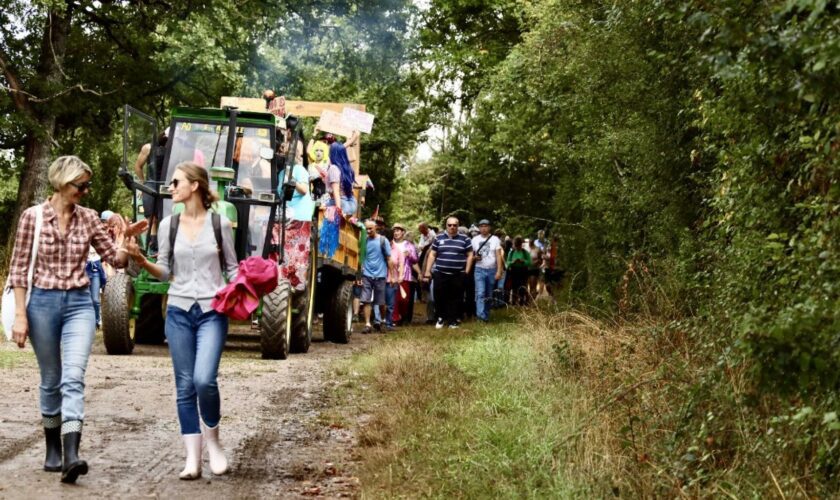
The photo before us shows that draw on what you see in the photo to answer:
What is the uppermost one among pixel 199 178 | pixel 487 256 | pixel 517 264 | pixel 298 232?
pixel 199 178

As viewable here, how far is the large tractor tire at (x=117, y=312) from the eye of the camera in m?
14.4

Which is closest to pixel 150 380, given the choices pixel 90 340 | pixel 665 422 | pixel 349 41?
pixel 90 340

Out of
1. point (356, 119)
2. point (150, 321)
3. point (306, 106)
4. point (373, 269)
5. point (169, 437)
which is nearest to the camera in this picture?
point (169, 437)

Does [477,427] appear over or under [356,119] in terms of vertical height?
under

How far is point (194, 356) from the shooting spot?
738cm

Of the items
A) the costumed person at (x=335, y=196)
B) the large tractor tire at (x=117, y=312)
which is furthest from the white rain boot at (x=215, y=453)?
the costumed person at (x=335, y=196)

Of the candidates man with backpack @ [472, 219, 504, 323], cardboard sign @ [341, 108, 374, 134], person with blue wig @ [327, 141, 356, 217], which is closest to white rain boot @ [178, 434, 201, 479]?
person with blue wig @ [327, 141, 356, 217]

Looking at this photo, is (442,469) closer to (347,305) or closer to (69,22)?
(347,305)

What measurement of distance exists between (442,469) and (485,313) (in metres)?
16.5

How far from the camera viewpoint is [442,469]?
23.1ft

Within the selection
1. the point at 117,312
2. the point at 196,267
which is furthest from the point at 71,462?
the point at 117,312

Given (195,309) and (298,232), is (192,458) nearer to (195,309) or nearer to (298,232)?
(195,309)

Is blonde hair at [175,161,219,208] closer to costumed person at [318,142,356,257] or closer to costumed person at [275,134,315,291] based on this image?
costumed person at [275,134,315,291]

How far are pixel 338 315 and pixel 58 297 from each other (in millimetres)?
11625
